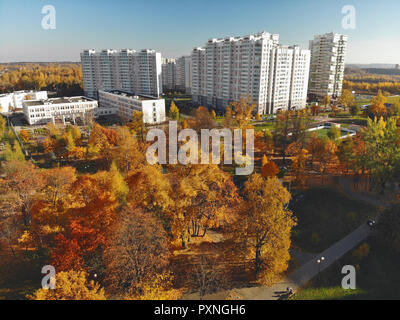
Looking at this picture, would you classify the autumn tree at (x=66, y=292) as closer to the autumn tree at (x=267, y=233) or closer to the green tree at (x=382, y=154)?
the autumn tree at (x=267, y=233)

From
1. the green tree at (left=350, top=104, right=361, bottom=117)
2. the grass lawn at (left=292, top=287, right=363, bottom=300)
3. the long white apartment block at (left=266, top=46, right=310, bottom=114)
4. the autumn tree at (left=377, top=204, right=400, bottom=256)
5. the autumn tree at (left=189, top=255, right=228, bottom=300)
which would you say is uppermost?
the long white apartment block at (left=266, top=46, right=310, bottom=114)

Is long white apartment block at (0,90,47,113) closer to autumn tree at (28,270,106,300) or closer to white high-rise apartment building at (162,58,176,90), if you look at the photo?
white high-rise apartment building at (162,58,176,90)

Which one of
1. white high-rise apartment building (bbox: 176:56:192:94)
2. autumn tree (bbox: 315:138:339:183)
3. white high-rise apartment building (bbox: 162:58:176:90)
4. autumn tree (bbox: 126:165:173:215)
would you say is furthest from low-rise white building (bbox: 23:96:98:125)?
white high-rise apartment building (bbox: 162:58:176:90)

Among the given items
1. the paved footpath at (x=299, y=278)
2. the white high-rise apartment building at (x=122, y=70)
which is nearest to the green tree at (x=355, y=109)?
the paved footpath at (x=299, y=278)

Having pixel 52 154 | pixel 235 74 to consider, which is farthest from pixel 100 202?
pixel 235 74

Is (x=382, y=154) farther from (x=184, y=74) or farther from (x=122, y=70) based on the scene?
(x=184, y=74)
